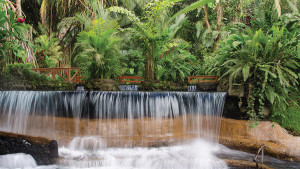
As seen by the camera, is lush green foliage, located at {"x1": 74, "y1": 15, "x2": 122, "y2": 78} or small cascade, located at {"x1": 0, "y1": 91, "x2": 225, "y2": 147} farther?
lush green foliage, located at {"x1": 74, "y1": 15, "x2": 122, "y2": 78}

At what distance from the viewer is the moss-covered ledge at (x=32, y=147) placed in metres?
4.92

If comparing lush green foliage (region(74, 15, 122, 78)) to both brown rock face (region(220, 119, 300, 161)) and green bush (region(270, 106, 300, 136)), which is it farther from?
green bush (region(270, 106, 300, 136))

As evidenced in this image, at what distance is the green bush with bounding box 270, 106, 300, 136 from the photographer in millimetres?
6767

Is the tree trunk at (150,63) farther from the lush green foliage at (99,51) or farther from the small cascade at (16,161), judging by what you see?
the small cascade at (16,161)

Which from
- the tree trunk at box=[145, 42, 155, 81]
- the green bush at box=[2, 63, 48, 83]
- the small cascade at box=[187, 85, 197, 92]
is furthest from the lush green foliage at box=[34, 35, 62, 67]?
the small cascade at box=[187, 85, 197, 92]

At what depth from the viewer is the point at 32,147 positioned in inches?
195

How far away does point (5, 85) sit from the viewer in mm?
8953

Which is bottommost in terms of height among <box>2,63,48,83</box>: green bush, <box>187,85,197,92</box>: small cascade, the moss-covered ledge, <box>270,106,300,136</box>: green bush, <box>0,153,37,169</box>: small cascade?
<box>0,153,37,169</box>: small cascade

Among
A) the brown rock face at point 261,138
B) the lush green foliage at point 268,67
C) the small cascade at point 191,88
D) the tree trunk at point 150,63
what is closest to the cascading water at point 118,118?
the brown rock face at point 261,138

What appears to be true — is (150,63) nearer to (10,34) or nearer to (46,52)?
(10,34)

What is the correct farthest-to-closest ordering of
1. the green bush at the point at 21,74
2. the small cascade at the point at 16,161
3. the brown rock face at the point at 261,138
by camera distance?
the green bush at the point at 21,74
the brown rock face at the point at 261,138
the small cascade at the point at 16,161

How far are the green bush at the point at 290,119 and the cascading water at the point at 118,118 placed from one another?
1615 mm

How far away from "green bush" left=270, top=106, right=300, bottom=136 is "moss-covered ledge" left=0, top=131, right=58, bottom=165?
589 centimetres

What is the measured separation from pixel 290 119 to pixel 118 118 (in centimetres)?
496
